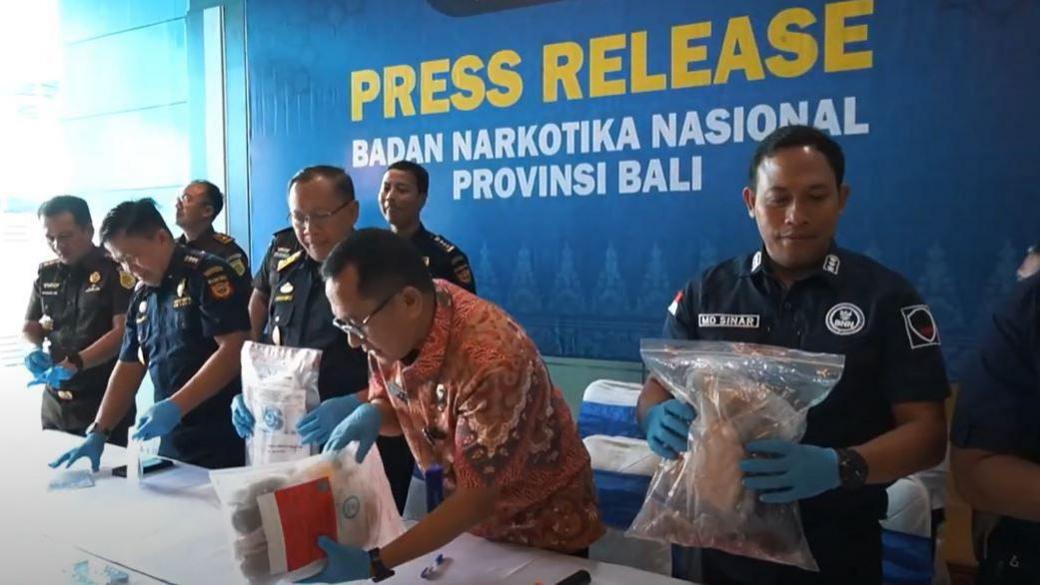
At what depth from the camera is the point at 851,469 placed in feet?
3.96

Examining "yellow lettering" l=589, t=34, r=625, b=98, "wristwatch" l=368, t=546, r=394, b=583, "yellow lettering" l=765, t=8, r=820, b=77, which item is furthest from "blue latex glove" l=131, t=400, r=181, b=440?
"yellow lettering" l=765, t=8, r=820, b=77

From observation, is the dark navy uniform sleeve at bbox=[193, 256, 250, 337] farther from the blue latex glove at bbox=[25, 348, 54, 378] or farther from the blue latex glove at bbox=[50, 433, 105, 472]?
the blue latex glove at bbox=[25, 348, 54, 378]

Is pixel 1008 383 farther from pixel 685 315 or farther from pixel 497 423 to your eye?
pixel 497 423

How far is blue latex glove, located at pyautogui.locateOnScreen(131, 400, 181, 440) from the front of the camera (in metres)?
2.04

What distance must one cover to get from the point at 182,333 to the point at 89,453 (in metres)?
0.43

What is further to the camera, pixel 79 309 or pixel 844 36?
pixel 79 309

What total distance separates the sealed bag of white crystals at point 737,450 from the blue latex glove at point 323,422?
713mm

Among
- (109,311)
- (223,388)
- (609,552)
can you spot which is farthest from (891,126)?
(109,311)

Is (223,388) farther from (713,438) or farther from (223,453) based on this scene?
(713,438)

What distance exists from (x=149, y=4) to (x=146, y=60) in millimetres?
310

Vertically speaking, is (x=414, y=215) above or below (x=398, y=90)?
below

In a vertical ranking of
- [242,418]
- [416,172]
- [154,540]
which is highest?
[416,172]

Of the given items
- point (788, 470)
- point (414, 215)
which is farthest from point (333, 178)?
point (788, 470)

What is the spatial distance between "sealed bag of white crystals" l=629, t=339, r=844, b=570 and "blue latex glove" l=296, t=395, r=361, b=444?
28.1 inches
